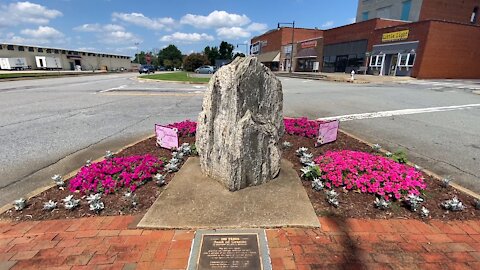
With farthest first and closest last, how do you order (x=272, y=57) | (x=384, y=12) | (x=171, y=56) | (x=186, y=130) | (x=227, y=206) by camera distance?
1. (x=171, y=56)
2. (x=272, y=57)
3. (x=384, y=12)
4. (x=186, y=130)
5. (x=227, y=206)

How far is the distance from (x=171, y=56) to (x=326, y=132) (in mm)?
111902

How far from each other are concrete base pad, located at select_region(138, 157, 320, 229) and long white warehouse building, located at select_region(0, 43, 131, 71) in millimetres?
66952

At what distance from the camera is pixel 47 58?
59.1 metres

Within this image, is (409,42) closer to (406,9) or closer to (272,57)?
(406,9)

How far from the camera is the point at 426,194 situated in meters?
3.28

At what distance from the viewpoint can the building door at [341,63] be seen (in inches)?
1487

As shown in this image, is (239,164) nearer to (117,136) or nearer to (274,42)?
(117,136)

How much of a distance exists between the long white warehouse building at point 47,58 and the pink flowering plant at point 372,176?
223 feet

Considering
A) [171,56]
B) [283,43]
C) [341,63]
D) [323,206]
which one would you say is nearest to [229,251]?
[323,206]

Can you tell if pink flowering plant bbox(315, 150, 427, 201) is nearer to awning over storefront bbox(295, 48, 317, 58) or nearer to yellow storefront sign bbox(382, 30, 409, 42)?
yellow storefront sign bbox(382, 30, 409, 42)

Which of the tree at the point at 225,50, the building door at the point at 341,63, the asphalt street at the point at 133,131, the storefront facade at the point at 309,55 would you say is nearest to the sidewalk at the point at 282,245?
the asphalt street at the point at 133,131

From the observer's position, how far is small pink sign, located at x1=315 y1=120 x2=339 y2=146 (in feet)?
15.3

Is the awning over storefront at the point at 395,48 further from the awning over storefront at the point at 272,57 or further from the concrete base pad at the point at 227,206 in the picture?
the concrete base pad at the point at 227,206

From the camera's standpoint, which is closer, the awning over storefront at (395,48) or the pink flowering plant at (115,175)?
the pink flowering plant at (115,175)
